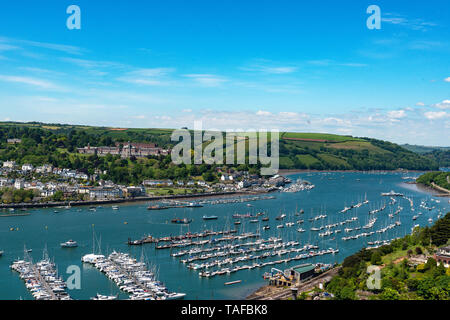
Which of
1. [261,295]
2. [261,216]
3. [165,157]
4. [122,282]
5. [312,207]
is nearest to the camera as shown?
[261,295]

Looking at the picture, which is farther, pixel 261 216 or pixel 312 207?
pixel 312 207

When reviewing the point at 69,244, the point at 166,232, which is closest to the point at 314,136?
the point at 166,232

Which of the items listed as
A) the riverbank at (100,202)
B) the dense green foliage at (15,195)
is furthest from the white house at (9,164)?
the riverbank at (100,202)

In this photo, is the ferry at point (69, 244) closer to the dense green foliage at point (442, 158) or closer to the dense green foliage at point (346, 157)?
the dense green foliage at point (346, 157)
